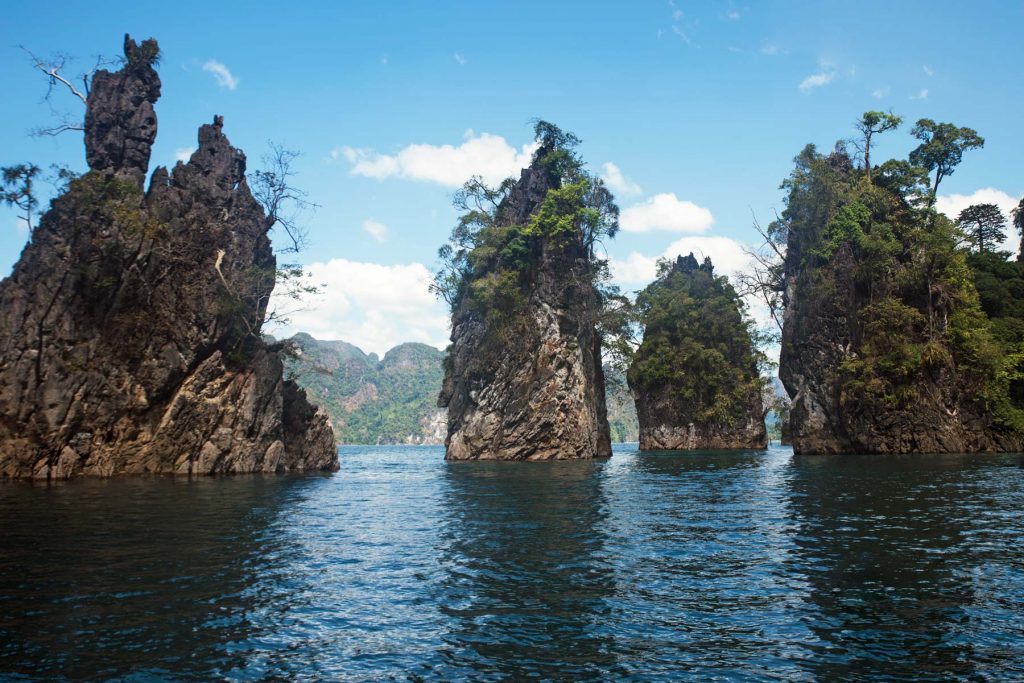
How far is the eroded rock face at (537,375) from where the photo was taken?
59.6 meters

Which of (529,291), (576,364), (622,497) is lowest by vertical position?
(622,497)

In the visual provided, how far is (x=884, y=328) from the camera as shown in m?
54.7

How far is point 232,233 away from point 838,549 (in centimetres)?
4563

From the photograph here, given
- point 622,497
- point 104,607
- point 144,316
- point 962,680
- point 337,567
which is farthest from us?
point 144,316

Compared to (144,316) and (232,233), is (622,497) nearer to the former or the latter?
(144,316)

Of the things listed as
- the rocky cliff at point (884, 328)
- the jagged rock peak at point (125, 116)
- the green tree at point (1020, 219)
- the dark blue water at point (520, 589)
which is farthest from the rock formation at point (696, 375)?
the dark blue water at point (520, 589)

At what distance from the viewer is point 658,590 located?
13.0 meters

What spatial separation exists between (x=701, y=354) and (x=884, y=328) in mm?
25480

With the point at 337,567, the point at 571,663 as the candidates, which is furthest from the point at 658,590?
the point at 337,567

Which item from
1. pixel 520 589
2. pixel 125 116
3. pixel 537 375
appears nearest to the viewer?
pixel 520 589

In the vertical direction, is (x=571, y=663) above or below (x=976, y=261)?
below

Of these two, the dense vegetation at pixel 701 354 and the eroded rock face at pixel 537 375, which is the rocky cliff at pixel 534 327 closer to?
the eroded rock face at pixel 537 375

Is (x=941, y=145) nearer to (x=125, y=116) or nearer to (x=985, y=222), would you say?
(x=985, y=222)

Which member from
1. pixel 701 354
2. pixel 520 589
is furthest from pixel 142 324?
pixel 701 354
